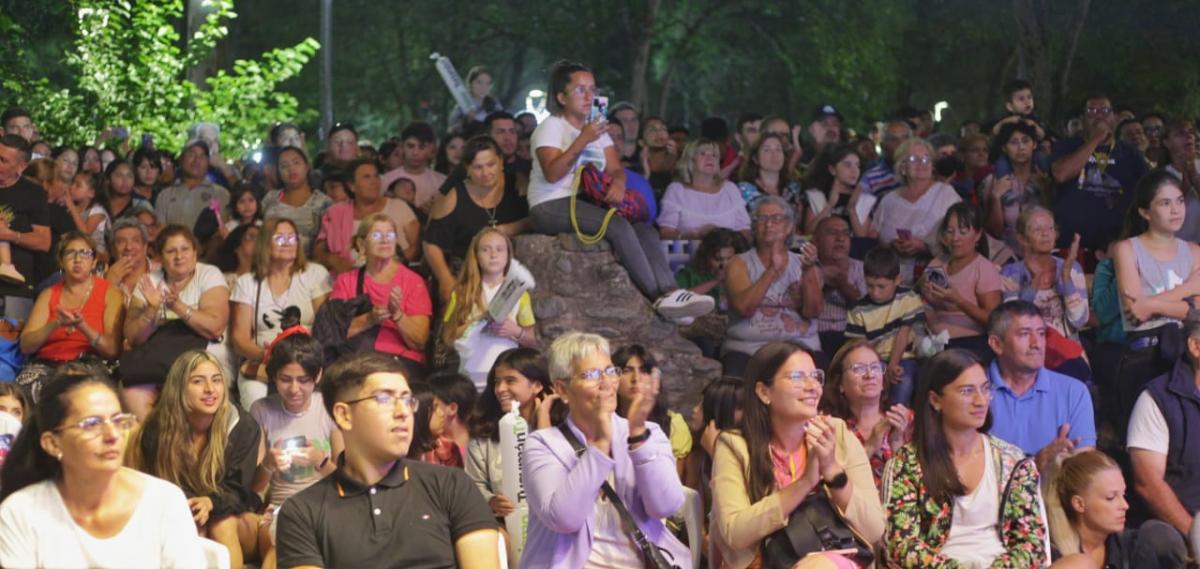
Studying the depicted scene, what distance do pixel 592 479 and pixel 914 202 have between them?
595 centimetres

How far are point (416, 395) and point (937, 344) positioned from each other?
298 centimetres

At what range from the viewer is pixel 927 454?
22.9ft

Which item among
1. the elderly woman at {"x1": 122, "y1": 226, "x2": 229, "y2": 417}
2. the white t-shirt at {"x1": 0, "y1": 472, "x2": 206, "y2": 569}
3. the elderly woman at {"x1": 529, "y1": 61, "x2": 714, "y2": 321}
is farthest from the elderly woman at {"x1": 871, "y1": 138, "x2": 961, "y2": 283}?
the white t-shirt at {"x1": 0, "y1": 472, "x2": 206, "y2": 569}

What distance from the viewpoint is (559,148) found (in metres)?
10.1

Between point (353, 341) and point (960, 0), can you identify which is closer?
point (353, 341)

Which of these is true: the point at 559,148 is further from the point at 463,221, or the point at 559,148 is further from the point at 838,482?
the point at 838,482

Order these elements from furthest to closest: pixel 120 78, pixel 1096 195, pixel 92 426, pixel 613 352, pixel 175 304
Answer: pixel 120 78, pixel 1096 195, pixel 175 304, pixel 613 352, pixel 92 426

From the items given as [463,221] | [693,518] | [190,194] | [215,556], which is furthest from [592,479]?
[190,194]

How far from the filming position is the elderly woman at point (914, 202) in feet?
37.9

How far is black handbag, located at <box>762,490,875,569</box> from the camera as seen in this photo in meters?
6.39

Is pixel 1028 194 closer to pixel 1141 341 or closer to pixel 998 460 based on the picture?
pixel 1141 341

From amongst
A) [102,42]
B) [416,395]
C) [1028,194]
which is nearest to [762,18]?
[102,42]

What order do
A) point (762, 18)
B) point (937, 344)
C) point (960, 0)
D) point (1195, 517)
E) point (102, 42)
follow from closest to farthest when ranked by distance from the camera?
point (1195, 517)
point (937, 344)
point (102, 42)
point (960, 0)
point (762, 18)

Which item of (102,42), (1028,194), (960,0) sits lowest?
(1028,194)
